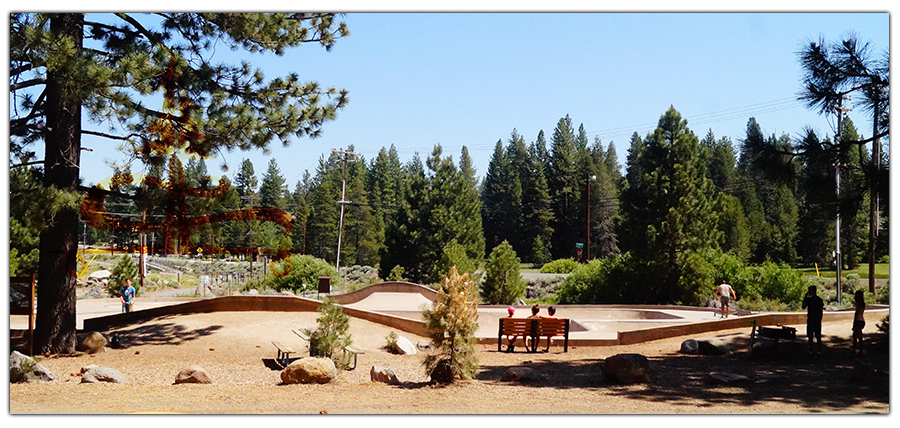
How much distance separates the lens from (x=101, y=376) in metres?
8.77

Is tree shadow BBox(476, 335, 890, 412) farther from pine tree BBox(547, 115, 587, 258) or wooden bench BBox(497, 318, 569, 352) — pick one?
pine tree BBox(547, 115, 587, 258)

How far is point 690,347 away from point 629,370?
3942 millimetres

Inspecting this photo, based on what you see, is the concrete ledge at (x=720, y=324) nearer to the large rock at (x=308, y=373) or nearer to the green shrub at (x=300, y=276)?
the large rock at (x=308, y=373)

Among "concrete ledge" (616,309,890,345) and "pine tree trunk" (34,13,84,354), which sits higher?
"pine tree trunk" (34,13,84,354)

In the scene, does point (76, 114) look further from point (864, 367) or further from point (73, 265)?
point (864, 367)

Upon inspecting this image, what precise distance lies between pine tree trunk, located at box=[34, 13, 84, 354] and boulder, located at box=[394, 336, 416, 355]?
5.00 meters

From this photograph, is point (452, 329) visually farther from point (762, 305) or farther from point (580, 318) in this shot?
point (762, 305)

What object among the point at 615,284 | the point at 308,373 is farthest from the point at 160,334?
the point at 615,284

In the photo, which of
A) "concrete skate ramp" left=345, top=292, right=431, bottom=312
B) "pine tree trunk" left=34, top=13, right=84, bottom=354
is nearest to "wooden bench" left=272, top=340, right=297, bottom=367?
"pine tree trunk" left=34, top=13, right=84, bottom=354

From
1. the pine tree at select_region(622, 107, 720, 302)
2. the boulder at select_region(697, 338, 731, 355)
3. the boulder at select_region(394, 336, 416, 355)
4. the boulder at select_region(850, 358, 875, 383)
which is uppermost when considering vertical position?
the pine tree at select_region(622, 107, 720, 302)

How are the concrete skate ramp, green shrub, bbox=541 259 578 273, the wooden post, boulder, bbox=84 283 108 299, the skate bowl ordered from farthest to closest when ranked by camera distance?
green shrub, bbox=541 259 578 273, boulder, bbox=84 283 108 299, the concrete skate ramp, the skate bowl, the wooden post

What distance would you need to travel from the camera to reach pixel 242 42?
12.3 m

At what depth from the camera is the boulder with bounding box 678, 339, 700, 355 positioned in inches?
481

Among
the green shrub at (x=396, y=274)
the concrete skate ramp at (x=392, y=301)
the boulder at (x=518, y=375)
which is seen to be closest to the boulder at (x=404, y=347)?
the boulder at (x=518, y=375)
